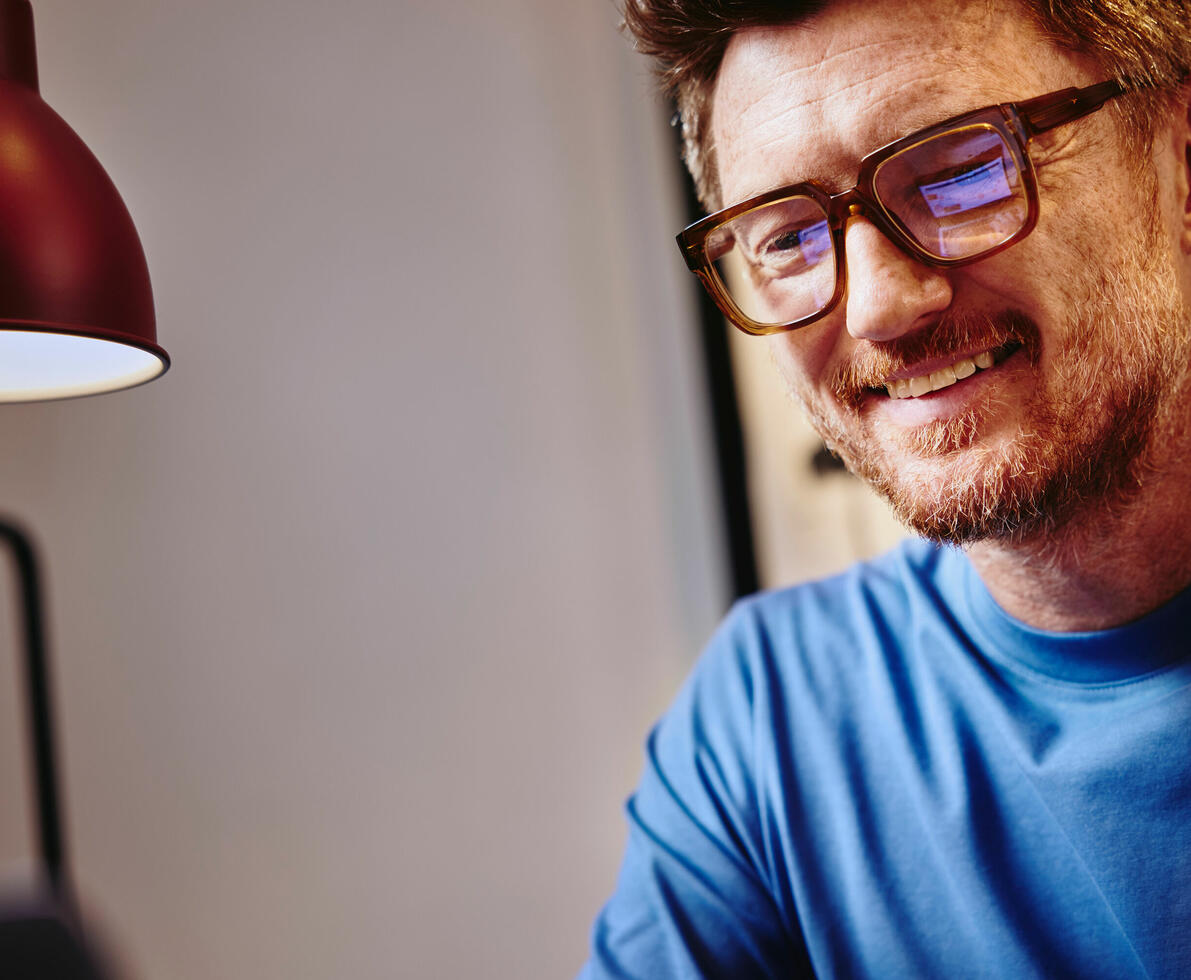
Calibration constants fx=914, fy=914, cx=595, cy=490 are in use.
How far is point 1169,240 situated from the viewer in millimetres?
892

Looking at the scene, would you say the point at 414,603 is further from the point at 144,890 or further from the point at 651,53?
the point at 651,53

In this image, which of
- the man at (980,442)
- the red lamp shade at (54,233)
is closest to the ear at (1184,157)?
the man at (980,442)

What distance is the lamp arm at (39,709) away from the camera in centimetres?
144

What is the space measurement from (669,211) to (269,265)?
1.00m

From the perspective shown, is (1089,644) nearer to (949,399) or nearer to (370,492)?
(949,399)

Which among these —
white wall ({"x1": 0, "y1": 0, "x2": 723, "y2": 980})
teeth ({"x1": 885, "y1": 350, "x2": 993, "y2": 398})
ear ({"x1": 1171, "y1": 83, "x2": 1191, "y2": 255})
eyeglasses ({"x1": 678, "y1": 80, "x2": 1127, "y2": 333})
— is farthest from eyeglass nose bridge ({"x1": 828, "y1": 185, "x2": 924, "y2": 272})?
white wall ({"x1": 0, "y1": 0, "x2": 723, "y2": 980})

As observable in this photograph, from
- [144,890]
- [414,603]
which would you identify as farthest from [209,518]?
[144,890]

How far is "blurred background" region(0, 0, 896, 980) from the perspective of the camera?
1.74 metres

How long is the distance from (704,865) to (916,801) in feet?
0.83

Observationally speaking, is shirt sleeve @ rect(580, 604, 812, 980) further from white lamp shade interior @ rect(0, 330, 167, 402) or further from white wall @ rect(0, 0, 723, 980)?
white wall @ rect(0, 0, 723, 980)

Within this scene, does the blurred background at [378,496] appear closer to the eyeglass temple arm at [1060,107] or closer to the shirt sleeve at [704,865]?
the shirt sleeve at [704,865]

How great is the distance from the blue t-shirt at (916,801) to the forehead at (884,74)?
494mm

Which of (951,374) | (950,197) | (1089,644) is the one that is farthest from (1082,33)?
(1089,644)

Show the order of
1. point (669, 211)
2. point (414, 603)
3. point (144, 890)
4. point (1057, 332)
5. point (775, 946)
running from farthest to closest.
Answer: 1. point (669, 211)
2. point (414, 603)
3. point (144, 890)
4. point (775, 946)
5. point (1057, 332)
